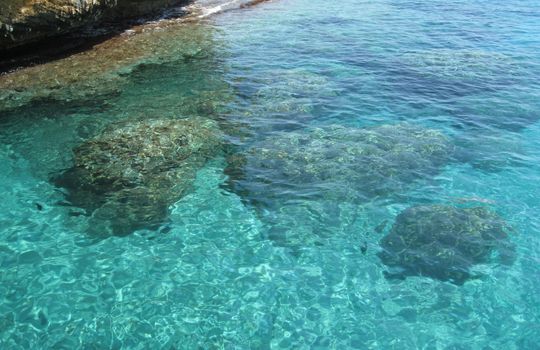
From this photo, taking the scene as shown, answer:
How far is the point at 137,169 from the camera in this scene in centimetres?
1366

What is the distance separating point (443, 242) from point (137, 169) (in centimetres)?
Answer: 862

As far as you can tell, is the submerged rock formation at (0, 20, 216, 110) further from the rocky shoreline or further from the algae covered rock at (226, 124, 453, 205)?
the algae covered rock at (226, 124, 453, 205)

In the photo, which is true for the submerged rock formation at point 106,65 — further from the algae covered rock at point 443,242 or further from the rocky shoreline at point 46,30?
the algae covered rock at point 443,242

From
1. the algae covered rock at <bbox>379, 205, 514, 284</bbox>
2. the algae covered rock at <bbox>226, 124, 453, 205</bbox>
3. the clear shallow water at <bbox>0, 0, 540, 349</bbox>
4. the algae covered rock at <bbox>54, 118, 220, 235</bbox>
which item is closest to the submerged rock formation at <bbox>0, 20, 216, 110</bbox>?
the clear shallow water at <bbox>0, 0, 540, 349</bbox>

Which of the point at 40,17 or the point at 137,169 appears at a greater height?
the point at 40,17

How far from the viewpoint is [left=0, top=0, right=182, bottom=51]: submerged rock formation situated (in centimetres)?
1936

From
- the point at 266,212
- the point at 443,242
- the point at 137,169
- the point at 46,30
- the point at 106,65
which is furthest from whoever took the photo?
the point at 106,65

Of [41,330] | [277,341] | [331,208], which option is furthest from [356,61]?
[41,330]

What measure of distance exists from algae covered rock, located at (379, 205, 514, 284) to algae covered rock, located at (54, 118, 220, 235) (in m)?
5.89

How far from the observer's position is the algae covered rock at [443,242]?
34.5 feet

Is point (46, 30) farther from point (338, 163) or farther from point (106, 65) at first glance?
point (338, 163)

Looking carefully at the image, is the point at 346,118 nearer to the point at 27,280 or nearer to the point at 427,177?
the point at 427,177

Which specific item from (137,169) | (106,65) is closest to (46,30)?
(106,65)

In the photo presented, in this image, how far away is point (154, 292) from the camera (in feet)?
32.3
